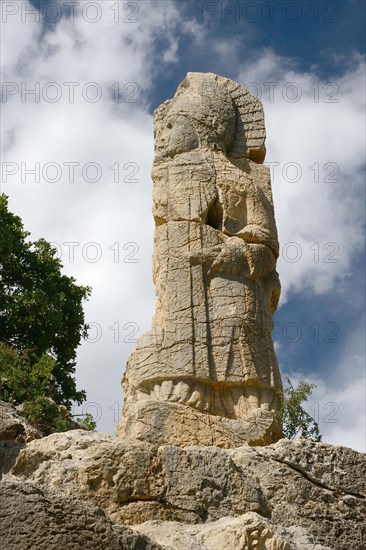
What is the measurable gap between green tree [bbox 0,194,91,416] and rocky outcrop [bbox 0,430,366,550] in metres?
11.1

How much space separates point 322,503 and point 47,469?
10.2 ft

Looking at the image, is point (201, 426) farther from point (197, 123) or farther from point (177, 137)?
point (197, 123)

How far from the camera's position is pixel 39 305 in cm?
2459

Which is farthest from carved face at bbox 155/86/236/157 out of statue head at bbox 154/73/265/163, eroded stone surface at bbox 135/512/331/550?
eroded stone surface at bbox 135/512/331/550

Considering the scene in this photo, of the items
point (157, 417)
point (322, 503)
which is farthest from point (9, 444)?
point (322, 503)

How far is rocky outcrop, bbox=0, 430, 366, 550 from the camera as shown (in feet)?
37.6

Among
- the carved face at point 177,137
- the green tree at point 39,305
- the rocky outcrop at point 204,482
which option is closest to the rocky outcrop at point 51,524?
the rocky outcrop at point 204,482

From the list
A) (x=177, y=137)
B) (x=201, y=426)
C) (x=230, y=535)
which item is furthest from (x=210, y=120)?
(x=230, y=535)

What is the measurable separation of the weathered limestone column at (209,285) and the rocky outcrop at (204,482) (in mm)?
1855

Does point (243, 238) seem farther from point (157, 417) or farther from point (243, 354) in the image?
point (157, 417)

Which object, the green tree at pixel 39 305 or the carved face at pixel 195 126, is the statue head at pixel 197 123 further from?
the green tree at pixel 39 305

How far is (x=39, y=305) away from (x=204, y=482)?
1334 centimetres

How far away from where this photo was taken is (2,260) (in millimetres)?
25172

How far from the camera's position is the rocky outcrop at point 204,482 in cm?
1146
